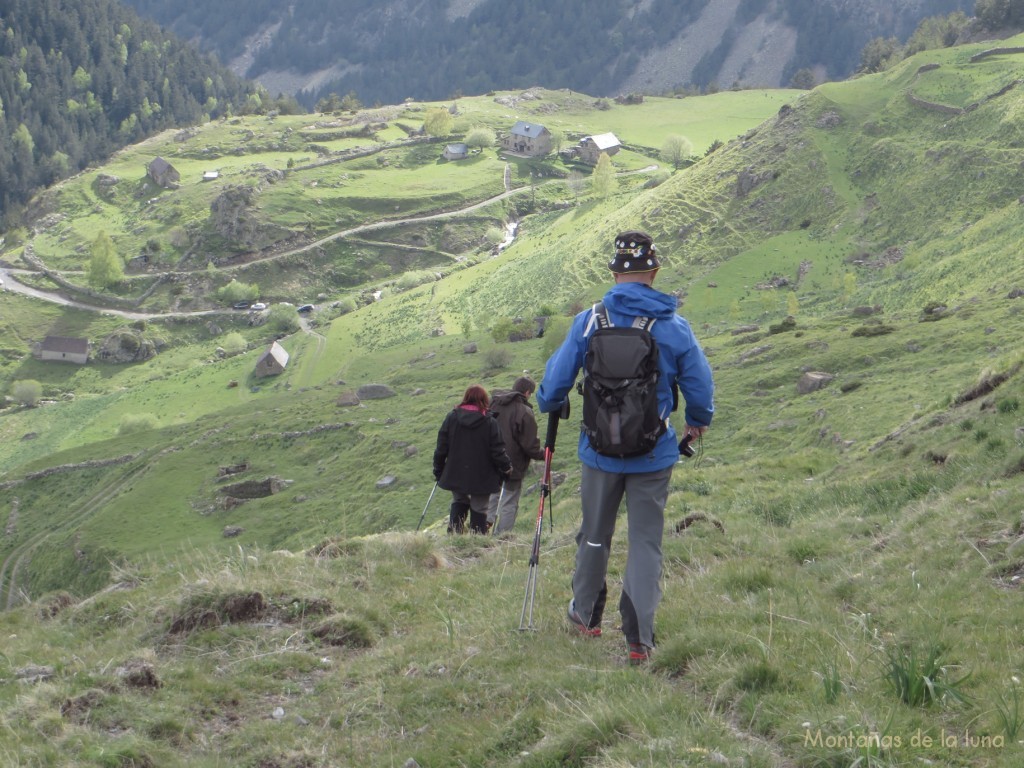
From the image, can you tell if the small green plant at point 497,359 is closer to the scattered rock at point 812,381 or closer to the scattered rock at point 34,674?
the scattered rock at point 812,381

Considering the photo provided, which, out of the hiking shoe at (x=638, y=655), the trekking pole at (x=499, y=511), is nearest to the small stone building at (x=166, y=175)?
the trekking pole at (x=499, y=511)

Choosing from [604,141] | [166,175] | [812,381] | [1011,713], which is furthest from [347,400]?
[166,175]

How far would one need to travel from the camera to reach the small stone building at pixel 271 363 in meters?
113

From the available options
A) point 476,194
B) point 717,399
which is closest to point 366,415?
point 717,399

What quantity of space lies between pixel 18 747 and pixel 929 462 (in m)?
15.4

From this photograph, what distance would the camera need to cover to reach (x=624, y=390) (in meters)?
8.64

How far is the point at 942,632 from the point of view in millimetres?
8133

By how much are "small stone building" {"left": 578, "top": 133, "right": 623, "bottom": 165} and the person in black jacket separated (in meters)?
184

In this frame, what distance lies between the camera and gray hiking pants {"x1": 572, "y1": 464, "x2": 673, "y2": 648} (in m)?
8.97

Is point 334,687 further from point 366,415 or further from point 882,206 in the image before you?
point 882,206

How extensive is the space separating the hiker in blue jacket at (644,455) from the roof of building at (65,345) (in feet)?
471

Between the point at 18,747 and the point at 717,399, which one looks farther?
the point at 717,399

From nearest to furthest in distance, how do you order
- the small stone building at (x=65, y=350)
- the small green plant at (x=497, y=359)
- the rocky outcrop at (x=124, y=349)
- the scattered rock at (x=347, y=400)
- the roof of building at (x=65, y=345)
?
the scattered rock at (x=347, y=400)
the small green plant at (x=497, y=359)
the small stone building at (x=65, y=350)
the roof of building at (x=65, y=345)
the rocky outcrop at (x=124, y=349)

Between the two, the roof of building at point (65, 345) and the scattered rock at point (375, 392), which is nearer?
the scattered rock at point (375, 392)
